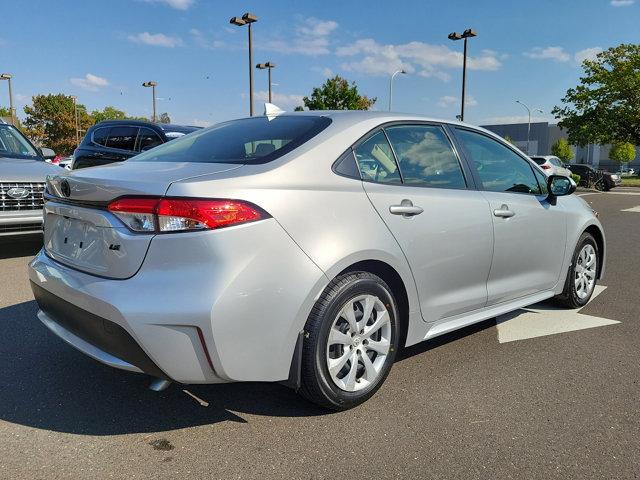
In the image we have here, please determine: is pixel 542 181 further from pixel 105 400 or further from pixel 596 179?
pixel 596 179

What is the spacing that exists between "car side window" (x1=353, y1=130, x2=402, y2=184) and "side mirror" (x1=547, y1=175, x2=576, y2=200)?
1.67 metres

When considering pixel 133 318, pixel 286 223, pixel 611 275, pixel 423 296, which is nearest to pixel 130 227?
pixel 133 318

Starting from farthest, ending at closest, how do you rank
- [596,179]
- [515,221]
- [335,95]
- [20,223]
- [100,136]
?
→ 1. [335,95]
2. [596,179]
3. [100,136]
4. [20,223]
5. [515,221]

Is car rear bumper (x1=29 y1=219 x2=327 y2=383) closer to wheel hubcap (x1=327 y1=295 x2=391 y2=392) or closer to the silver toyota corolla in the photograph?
the silver toyota corolla

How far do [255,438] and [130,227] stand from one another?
115 centimetres

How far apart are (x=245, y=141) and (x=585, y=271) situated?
3323mm

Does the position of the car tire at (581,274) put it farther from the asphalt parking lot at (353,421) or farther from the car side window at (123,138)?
the car side window at (123,138)

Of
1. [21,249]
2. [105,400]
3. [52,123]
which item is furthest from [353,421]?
[52,123]

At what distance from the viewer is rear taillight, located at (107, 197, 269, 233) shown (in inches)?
92.0

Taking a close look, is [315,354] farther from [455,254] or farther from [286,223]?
[455,254]

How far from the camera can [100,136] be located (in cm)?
977

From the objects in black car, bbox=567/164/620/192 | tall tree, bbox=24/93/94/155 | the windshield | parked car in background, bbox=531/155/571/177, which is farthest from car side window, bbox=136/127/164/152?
tall tree, bbox=24/93/94/155

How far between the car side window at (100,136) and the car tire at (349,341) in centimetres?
810

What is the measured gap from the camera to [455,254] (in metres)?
3.27
